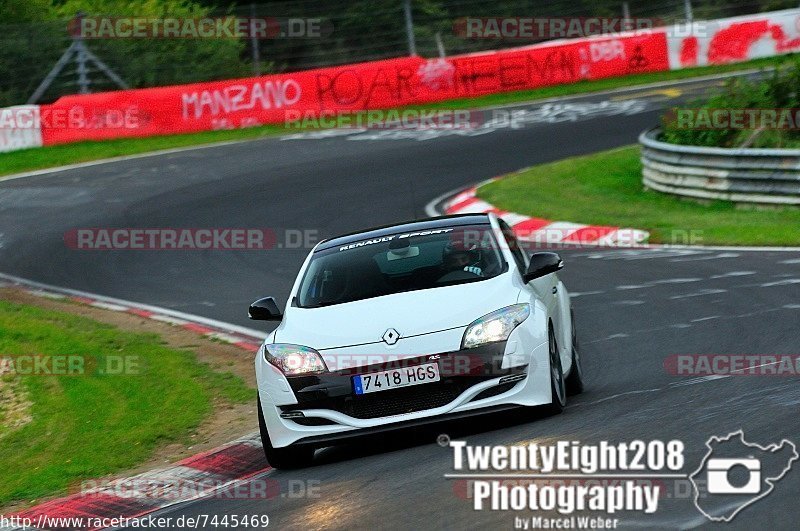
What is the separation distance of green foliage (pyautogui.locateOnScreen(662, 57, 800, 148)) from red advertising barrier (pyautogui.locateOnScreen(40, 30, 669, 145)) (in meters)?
10.3

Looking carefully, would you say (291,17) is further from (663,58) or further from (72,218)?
(72,218)

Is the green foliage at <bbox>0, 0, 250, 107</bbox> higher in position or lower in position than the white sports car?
higher

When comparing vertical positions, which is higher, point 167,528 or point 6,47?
point 6,47

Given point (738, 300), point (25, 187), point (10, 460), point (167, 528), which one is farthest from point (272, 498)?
point (25, 187)

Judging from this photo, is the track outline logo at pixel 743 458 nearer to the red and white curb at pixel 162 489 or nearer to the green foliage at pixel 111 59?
the red and white curb at pixel 162 489

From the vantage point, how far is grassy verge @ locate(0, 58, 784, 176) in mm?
27438

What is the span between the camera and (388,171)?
24.2 meters

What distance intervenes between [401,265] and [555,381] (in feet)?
5.00

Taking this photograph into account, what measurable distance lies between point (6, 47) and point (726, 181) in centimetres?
1772

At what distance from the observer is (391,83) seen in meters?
31.4

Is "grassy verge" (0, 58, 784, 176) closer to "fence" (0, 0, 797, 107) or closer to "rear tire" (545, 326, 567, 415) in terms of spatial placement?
"fence" (0, 0, 797, 107)

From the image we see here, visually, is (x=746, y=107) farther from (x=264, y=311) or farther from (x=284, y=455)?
(x=284, y=455)

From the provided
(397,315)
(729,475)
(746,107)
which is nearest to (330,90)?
(746,107)

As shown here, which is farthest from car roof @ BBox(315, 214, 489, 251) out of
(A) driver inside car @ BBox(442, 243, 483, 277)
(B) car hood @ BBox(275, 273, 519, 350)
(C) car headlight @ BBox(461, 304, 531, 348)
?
(C) car headlight @ BBox(461, 304, 531, 348)
